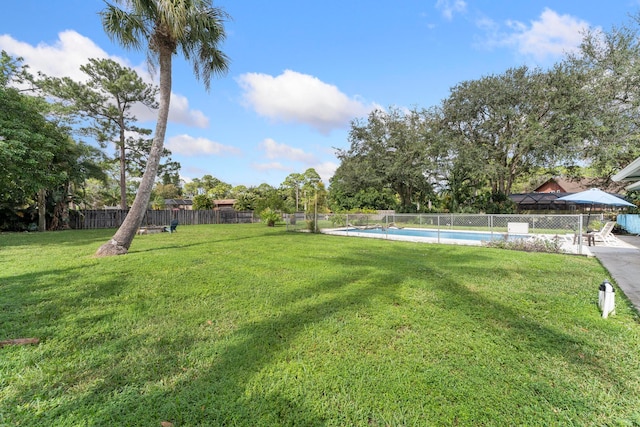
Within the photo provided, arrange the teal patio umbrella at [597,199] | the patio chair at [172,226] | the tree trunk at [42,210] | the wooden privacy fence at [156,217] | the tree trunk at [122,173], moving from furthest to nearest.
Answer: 1. the tree trunk at [122,173]
2. the wooden privacy fence at [156,217]
3. the tree trunk at [42,210]
4. the patio chair at [172,226]
5. the teal patio umbrella at [597,199]

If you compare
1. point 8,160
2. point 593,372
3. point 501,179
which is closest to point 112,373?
point 593,372

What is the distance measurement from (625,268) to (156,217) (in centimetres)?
2740

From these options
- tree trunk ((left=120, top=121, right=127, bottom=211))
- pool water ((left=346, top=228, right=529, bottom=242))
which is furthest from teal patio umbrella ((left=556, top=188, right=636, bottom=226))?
tree trunk ((left=120, top=121, right=127, bottom=211))

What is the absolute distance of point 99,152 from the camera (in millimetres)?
19609

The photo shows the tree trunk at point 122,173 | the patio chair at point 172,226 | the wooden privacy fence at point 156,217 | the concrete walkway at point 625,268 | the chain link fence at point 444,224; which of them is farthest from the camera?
the tree trunk at point 122,173

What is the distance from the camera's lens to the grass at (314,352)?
1.86 metres

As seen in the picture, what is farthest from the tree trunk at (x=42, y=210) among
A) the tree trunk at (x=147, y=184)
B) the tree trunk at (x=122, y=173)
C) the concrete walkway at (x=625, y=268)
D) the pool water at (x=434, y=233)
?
the concrete walkway at (x=625, y=268)

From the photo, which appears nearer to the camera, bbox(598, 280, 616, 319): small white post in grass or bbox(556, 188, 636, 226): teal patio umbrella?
bbox(598, 280, 616, 319): small white post in grass

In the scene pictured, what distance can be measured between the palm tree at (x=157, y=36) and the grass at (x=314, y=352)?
310cm

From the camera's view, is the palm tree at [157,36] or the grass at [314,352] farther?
the palm tree at [157,36]

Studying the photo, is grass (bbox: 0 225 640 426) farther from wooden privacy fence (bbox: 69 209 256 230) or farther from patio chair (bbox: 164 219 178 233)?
wooden privacy fence (bbox: 69 209 256 230)

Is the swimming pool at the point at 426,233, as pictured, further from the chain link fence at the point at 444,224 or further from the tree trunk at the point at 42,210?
the tree trunk at the point at 42,210

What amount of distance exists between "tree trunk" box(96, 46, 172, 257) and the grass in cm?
267

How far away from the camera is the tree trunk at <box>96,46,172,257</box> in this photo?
25.4ft
